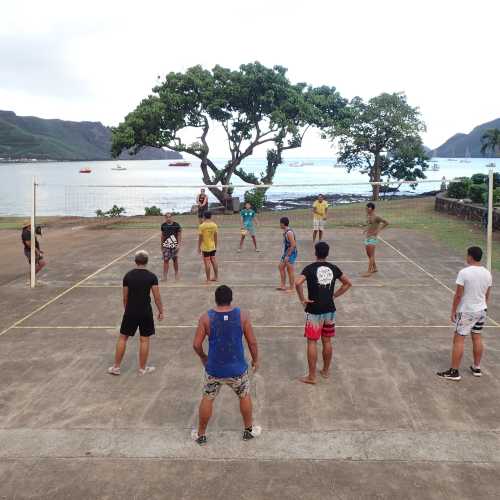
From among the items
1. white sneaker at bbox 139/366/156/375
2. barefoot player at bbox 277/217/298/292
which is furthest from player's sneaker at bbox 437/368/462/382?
barefoot player at bbox 277/217/298/292

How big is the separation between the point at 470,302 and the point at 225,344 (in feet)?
12.1

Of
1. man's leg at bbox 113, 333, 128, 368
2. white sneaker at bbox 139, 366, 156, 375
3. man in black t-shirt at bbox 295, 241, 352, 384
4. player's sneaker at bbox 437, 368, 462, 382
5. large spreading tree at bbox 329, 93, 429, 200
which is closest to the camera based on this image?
man in black t-shirt at bbox 295, 241, 352, 384

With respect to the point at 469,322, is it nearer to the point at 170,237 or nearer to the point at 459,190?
the point at 170,237

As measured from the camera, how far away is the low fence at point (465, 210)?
2148 centimetres

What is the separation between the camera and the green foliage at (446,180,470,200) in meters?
28.3

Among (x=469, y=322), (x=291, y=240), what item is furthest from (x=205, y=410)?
(x=291, y=240)

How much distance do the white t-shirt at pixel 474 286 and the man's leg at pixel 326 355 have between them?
1919 millimetres

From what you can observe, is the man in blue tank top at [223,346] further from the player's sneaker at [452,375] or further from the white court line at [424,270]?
the white court line at [424,270]

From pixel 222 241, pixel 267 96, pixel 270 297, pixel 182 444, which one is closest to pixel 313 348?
pixel 182 444

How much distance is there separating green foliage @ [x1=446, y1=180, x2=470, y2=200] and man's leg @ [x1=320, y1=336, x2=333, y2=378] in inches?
897

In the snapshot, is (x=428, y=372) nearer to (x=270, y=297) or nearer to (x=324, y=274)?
(x=324, y=274)

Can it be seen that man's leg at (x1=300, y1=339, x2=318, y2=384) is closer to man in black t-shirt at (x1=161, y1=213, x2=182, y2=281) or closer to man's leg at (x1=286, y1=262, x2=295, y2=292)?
man's leg at (x1=286, y1=262, x2=295, y2=292)

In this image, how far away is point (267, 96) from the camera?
35.3 m

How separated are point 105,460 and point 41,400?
1.92 metres
